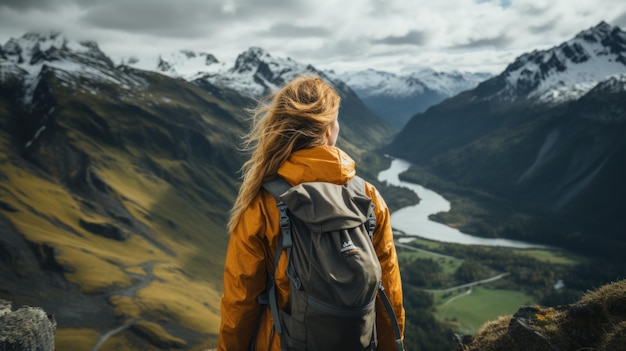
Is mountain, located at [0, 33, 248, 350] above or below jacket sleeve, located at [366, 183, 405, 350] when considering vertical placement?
below

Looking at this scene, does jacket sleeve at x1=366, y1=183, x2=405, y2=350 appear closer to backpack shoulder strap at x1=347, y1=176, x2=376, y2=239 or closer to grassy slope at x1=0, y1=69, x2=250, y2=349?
backpack shoulder strap at x1=347, y1=176, x2=376, y2=239

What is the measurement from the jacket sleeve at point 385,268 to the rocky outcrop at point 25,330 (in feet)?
28.6

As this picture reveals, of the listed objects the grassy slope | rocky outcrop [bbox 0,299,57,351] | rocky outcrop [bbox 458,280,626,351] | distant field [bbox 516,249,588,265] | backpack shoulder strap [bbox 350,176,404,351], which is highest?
backpack shoulder strap [bbox 350,176,404,351]

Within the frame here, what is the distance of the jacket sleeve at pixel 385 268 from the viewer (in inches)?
211

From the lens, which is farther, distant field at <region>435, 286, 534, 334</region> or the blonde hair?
distant field at <region>435, 286, 534, 334</region>

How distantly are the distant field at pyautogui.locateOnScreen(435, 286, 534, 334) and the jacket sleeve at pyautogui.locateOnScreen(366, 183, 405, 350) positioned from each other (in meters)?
101

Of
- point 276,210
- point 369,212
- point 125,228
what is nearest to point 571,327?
point 369,212

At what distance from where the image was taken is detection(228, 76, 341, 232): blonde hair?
5152 mm

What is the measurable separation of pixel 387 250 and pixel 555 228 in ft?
705

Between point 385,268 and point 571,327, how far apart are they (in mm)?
5648

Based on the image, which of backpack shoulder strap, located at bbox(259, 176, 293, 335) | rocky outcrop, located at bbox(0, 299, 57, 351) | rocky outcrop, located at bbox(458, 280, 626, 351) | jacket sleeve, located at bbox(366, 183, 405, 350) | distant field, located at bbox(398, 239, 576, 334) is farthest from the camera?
distant field, located at bbox(398, 239, 576, 334)

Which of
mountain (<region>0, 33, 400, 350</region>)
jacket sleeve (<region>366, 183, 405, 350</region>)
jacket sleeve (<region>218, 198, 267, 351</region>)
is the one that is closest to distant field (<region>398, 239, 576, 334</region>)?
mountain (<region>0, 33, 400, 350</region>)

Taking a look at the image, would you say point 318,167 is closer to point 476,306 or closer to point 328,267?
point 328,267

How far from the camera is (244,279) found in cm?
503
